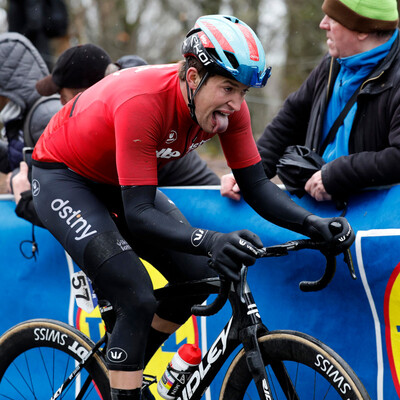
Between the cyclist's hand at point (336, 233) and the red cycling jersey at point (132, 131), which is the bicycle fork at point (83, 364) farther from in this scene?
the cyclist's hand at point (336, 233)

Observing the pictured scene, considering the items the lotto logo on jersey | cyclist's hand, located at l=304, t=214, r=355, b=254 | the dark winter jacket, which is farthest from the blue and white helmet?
the dark winter jacket

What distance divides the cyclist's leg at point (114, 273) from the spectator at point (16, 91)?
1.88 metres

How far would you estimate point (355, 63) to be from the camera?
3.96 metres

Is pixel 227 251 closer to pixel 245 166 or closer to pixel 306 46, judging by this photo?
pixel 245 166

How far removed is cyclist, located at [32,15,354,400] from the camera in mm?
3025

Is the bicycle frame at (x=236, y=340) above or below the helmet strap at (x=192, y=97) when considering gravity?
below

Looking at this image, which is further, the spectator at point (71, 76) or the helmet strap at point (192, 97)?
the spectator at point (71, 76)

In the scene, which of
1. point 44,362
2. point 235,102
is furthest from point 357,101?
point 44,362

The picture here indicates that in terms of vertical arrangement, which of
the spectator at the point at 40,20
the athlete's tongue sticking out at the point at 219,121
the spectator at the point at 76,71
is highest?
the spectator at the point at 40,20

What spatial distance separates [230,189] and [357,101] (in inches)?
35.3

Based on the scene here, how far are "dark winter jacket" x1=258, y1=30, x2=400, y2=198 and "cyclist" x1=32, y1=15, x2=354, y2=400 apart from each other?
0.45 m

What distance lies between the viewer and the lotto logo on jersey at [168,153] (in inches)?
134

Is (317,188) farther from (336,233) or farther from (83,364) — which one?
(83,364)

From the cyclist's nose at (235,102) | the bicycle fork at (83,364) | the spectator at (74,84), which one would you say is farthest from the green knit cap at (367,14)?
the bicycle fork at (83,364)
